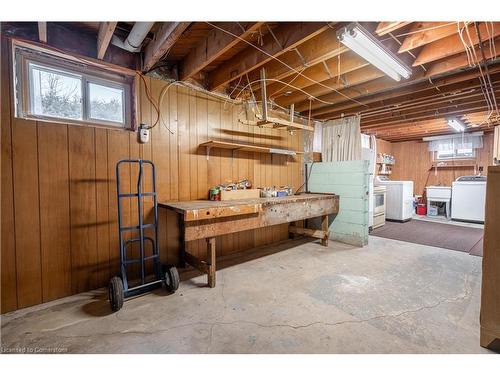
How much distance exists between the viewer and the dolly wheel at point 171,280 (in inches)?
87.7

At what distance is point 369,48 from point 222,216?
209 cm

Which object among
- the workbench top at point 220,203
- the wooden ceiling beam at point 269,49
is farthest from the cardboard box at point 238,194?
the wooden ceiling beam at point 269,49

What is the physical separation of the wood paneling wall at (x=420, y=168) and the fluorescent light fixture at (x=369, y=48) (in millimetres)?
6147

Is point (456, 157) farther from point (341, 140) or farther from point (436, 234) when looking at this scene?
point (341, 140)

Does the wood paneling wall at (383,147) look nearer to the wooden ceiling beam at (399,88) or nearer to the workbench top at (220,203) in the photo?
the wooden ceiling beam at (399,88)

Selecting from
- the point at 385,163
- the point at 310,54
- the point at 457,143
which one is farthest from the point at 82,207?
the point at 457,143

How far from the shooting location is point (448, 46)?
232 cm

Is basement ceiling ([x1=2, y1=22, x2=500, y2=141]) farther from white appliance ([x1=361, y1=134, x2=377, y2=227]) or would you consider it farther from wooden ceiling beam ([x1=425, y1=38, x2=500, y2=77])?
white appliance ([x1=361, y1=134, x2=377, y2=227])

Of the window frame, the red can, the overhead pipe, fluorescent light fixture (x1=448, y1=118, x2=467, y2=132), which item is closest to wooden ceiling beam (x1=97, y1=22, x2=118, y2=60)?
the overhead pipe

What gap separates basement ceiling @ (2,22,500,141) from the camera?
2025 mm

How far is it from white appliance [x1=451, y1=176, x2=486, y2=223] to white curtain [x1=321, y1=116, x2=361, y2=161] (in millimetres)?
3817
